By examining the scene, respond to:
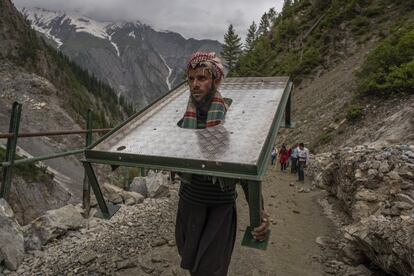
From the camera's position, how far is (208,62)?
268 centimetres

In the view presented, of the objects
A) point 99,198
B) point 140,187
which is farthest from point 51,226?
point 140,187

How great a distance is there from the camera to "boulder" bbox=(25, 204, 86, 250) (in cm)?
449

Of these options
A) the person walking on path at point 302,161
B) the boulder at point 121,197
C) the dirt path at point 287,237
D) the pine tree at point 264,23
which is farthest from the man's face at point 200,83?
the pine tree at point 264,23

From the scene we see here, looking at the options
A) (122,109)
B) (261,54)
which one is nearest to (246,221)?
(261,54)

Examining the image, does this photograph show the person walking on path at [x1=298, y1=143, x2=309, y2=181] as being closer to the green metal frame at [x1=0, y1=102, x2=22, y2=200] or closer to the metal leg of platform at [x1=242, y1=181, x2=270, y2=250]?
the green metal frame at [x1=0, y1=102, x2=22, y2=200]

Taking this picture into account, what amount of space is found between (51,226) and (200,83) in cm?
352

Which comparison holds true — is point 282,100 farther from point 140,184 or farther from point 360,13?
point 360,13

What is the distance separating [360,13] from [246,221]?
3138 cm

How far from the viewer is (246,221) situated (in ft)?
23.7

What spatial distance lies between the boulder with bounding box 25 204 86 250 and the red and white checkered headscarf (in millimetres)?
3477

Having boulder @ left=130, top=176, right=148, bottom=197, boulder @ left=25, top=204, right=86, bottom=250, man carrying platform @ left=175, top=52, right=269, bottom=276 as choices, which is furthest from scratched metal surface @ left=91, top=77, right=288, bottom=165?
boulder @ left=130, top=176, right=148, bottom=197

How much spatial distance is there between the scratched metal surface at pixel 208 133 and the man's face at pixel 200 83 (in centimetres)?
29

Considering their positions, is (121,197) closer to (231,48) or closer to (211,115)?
(211,115)

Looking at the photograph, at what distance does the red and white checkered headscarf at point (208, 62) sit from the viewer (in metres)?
2.67
